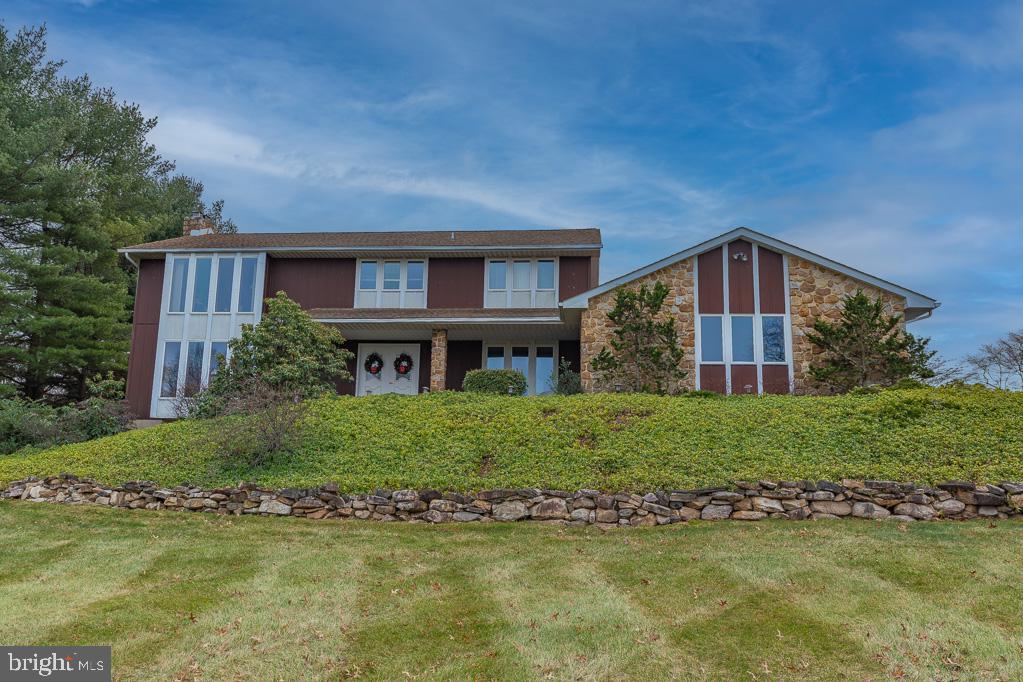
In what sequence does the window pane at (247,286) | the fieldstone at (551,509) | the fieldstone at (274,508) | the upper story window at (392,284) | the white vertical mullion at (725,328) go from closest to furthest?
the fieldstone at (551,509), the fieldstone at (274,508), the white vertical mullion at (725,328), the window pane at (247,286), the upper story window at (392,284)

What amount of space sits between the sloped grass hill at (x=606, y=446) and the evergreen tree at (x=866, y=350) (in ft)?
10.5

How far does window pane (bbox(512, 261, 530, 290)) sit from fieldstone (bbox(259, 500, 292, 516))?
38.3 feet

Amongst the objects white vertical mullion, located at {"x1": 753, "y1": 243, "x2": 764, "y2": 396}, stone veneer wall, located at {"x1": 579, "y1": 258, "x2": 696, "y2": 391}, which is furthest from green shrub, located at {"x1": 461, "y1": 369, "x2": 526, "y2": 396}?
white vertical mullion, located at {"x1": 753, "y1": 243, "x2": 764, "y2": 396}

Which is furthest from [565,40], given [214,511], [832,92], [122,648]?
[122,648]

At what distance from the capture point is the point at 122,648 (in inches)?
223

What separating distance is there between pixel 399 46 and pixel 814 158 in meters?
→ 9.46

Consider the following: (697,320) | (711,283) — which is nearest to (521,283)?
(697,320)

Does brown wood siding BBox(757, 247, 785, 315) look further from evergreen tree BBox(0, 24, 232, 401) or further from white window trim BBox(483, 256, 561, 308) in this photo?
evergreen tree BBox(0, 24, 232, 401)

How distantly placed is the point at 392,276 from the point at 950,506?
637 inches

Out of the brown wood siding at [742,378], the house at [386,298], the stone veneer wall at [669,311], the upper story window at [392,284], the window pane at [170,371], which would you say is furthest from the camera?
the upper story window at [392,284]

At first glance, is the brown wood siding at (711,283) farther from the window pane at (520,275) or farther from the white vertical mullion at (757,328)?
the window pane at (520,275)

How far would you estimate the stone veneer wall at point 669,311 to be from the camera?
18.0 m

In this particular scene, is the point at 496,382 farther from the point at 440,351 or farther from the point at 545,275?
the point at 545,275

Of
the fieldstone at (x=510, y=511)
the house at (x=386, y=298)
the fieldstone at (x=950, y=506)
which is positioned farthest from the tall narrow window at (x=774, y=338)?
the fieldstone at (x=510, y=511)
